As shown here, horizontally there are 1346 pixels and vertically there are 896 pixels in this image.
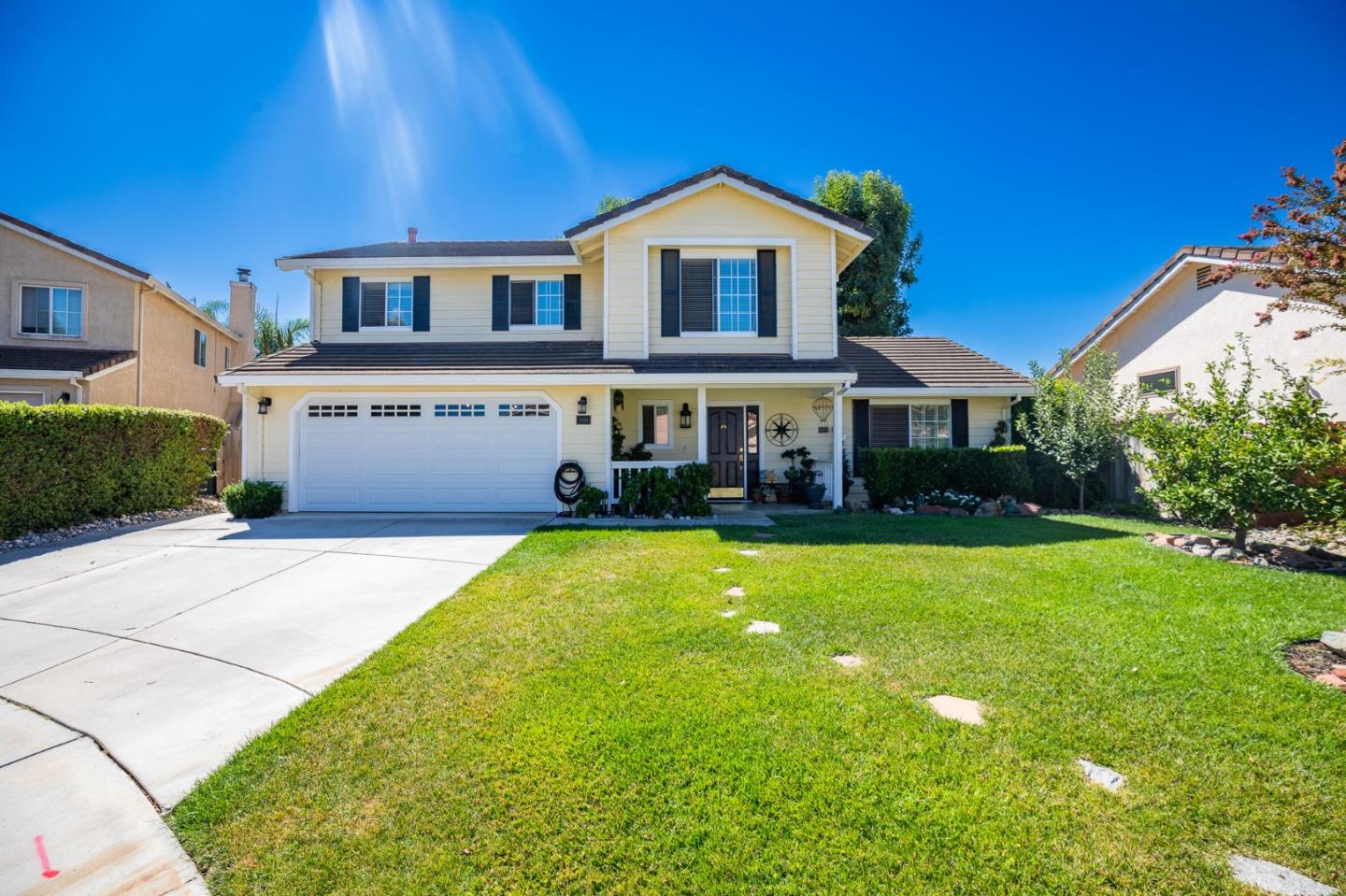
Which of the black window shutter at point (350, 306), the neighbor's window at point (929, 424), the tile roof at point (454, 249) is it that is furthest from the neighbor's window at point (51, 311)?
the neighbor's window at point (929, 424)

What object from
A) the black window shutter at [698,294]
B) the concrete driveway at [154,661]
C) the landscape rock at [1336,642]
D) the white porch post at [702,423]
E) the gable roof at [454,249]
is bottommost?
the concrete driveway at [154,661]

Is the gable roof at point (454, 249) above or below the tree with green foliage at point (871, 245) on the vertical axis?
below

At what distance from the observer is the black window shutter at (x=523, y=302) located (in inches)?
496

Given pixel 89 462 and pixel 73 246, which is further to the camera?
pixel 73 246

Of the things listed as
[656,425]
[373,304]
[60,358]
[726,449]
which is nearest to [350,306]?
[373,304]

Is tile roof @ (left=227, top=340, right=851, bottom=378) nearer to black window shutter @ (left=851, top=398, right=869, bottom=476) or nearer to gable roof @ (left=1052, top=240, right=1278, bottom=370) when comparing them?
black window shutter @ (left=851, top=398, right=869, bottom=476)

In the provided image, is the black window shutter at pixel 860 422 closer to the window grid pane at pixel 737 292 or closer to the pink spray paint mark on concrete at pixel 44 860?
the window grid pane at pixel 737 292

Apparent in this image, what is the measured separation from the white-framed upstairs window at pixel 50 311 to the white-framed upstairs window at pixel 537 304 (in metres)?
11.8

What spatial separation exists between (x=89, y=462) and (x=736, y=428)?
12.3 metres

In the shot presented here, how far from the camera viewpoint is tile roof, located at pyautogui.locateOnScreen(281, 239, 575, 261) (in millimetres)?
12562

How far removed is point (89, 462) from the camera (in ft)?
32.0

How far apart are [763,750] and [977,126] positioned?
1552 centimetres

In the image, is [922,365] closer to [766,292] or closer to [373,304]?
[766,292]

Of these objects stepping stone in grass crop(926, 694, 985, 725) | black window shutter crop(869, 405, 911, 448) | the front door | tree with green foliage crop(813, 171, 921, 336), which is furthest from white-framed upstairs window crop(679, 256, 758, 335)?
tree with green foliage crop(813, 171, 921, 336)
